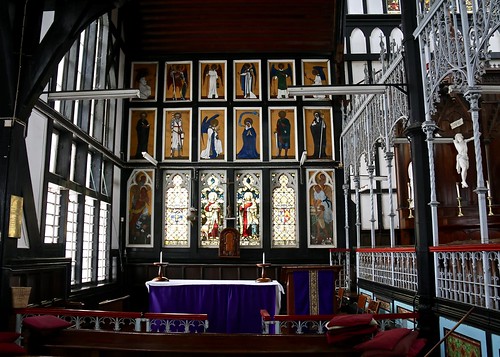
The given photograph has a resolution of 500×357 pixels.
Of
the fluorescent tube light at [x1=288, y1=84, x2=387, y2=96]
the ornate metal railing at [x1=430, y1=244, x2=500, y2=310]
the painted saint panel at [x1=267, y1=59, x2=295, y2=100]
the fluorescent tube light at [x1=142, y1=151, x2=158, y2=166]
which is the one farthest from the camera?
the painted saint panel at [x1=267, y1=59, x2=295, y2=100]

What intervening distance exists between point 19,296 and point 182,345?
3.69m

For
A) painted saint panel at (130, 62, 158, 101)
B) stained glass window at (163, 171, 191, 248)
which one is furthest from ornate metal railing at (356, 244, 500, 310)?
painted saint panel at (130, 62, 158, 101)

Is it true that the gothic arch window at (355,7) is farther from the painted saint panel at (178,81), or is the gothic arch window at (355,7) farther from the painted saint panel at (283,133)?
the painted saint panel at (178,81)

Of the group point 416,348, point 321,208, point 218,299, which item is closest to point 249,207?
point 321,208

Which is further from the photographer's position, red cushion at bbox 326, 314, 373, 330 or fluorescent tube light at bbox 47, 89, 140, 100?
fluorescent tube light at bbox 47, 89, 140, 100

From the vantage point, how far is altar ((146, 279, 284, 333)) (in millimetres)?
8617

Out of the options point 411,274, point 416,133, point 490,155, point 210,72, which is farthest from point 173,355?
point 210,72

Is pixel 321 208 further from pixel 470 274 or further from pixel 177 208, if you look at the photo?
pixel 470 274

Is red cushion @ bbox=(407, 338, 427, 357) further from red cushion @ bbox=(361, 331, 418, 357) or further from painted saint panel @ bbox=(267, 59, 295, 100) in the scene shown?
painted saint panel @ bbox=(267, 59, 295, 100)

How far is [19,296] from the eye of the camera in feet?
20.5

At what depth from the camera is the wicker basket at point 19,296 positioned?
20.3 ft

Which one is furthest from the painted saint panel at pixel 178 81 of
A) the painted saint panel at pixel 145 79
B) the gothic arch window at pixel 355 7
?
the gothic arch window at pixel 355 7

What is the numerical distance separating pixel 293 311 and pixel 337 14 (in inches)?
367

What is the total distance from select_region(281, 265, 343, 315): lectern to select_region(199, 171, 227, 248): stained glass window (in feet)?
18.5
